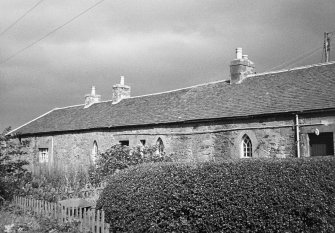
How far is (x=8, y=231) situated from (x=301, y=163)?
8.01m

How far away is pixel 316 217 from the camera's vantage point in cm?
737

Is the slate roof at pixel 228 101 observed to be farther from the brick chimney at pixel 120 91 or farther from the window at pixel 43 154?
the window at pixel 43 154

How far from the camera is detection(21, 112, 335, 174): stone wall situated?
53.5 ft

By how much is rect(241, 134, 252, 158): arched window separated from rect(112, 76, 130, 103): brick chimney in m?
14.9

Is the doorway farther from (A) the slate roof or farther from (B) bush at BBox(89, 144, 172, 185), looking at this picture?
(B) bush at BBox(89, 144, 172, 185)

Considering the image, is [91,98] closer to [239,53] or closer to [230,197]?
[239,53]

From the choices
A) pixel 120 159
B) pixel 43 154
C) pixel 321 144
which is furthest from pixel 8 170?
pixel 43 154

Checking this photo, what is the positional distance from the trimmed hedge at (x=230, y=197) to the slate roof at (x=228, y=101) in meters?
8.41

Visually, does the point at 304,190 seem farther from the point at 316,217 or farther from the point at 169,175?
the point at 169,175

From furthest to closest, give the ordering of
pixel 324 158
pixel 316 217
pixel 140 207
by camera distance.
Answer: pixel 140 207 < pixel 324 158 < pixel 316 217

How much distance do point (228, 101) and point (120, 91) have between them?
42.2 feet

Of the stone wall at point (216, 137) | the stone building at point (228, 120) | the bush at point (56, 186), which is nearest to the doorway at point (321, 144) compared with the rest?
the stone building at point (228, 120)

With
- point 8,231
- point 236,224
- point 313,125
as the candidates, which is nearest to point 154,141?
point 313,125

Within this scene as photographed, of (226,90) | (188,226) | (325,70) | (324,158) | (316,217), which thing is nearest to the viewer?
(316,217)
